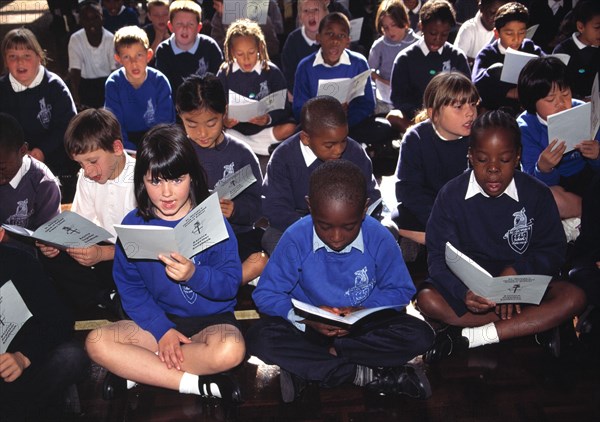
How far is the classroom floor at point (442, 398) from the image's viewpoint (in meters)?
2.06

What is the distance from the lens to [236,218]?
104 inches

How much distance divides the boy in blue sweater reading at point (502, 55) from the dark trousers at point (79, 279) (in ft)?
7.53

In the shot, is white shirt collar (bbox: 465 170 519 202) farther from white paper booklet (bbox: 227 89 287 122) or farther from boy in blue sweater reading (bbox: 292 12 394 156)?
boy in blue sweater reading (bbox: 292 12 394 156)

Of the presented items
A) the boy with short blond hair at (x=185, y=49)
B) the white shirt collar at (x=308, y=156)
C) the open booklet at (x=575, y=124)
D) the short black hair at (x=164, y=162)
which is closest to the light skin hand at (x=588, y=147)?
the open booklet at (x=575, y=124)

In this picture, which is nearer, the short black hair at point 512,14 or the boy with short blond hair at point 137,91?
the boy with short blond hair at point 137,91

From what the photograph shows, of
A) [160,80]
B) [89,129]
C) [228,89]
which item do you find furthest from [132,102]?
[89,129]

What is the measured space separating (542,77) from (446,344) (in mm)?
1220

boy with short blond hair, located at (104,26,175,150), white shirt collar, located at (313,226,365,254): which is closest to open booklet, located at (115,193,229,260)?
white shirt collar, located at (313,226,365,254)

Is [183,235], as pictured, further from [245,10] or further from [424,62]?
[245,10]

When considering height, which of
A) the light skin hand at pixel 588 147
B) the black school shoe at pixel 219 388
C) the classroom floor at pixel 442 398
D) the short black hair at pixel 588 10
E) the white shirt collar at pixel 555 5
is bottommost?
the white shirt collar at pixel 555 5

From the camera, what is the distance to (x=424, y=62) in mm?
3789

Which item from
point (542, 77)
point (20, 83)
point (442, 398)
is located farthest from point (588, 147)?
point (20, 83)

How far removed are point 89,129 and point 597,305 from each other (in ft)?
6.22

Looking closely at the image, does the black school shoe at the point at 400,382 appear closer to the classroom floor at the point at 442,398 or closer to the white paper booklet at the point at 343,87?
the classroom floor at the point at 442,398
